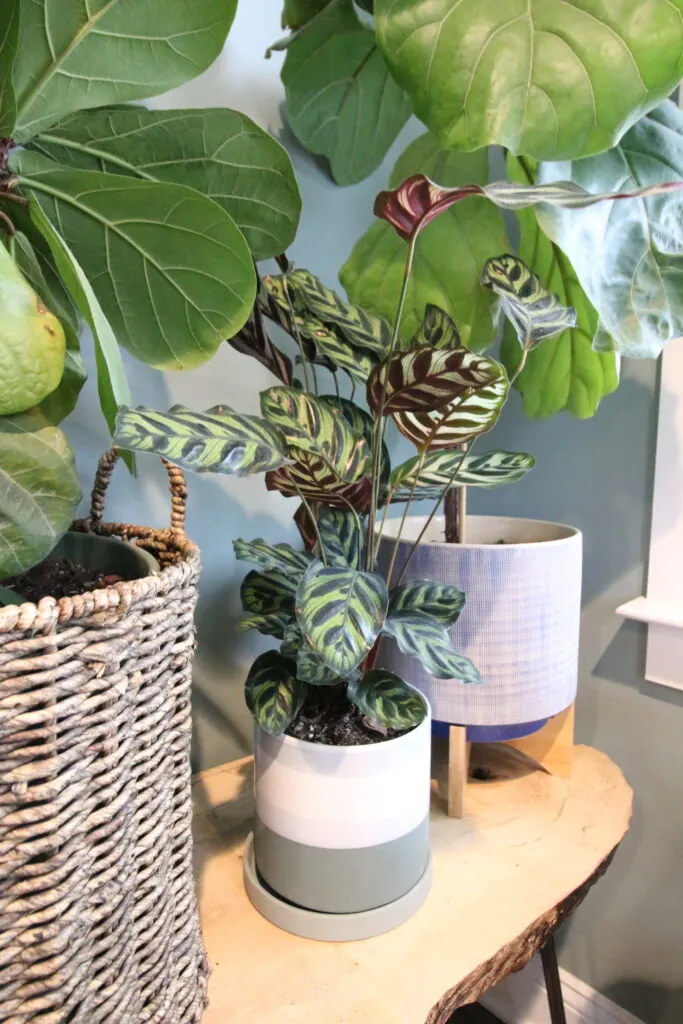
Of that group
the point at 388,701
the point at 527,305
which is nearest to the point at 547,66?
the point at 527,305

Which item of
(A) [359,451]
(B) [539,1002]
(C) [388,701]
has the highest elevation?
(A) [359,451]

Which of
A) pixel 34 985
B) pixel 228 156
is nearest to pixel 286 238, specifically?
pixel 228 156

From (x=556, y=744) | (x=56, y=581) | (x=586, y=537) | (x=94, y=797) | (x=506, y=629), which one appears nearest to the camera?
(x=94, y=797)

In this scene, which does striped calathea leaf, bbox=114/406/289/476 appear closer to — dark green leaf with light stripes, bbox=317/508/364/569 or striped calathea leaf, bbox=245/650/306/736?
dark green leaf with light stripes, bbox=317/508/364/569

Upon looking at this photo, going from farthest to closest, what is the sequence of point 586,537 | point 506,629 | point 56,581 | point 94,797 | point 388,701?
point 586,537
point 506,629
point 388,701
point 56,581
point 94,797

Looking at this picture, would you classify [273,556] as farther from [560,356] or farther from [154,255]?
[560,356]

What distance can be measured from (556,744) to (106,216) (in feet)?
2.71

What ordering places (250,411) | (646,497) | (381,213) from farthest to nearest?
(646,497), (250,411), (381,213)

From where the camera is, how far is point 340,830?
58 cm

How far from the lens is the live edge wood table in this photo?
21.6 inches

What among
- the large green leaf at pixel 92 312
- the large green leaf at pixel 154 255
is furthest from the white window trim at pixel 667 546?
the large green leaf at pixel 92 312

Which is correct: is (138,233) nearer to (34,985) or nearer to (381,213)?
(381,213)

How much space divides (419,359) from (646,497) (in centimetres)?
68

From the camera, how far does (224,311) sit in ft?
1.77
